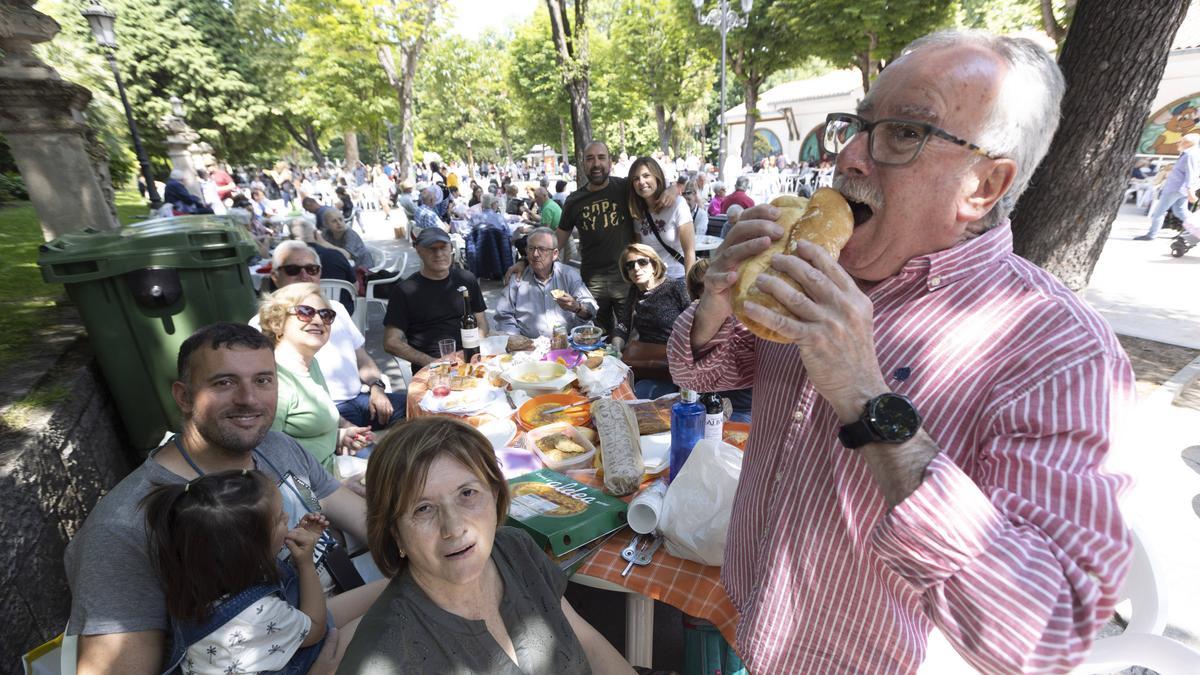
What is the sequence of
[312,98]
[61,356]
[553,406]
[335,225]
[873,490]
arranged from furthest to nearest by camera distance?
[312,98] < [335,225] < [61,356] < [553,406] < [873,490]

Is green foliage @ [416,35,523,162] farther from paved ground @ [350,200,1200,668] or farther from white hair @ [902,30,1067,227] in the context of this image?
white hair @ [902,30,1067,227]

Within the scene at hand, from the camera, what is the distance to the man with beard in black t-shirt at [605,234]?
5.99 meters

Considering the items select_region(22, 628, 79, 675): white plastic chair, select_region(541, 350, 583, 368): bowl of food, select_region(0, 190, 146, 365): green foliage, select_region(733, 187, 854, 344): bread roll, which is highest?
select_region(733, 187, 854, 344): bread roll

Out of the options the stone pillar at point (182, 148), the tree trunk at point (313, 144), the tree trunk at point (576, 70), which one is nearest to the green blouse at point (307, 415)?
the tree trunk at point (576, 70)

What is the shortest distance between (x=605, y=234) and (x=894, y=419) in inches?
205

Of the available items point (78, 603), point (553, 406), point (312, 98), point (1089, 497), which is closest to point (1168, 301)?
point (553, 406)

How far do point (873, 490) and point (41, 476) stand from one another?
3675 mm

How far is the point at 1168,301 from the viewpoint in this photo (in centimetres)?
759

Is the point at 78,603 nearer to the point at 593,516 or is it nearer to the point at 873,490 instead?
the point at 593,516

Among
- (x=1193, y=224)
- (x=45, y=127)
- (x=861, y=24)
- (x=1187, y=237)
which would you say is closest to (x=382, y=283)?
(x=45, y=127)

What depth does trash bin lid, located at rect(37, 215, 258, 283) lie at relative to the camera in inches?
147

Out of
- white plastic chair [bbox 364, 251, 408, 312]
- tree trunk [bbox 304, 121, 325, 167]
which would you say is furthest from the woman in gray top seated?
tree trunk [bbox 304, 121, 325, 167]

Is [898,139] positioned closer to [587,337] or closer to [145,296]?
[587,337]

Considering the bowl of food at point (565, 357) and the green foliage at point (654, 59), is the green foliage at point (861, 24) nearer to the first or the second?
the green foliage at point (654, 59)
